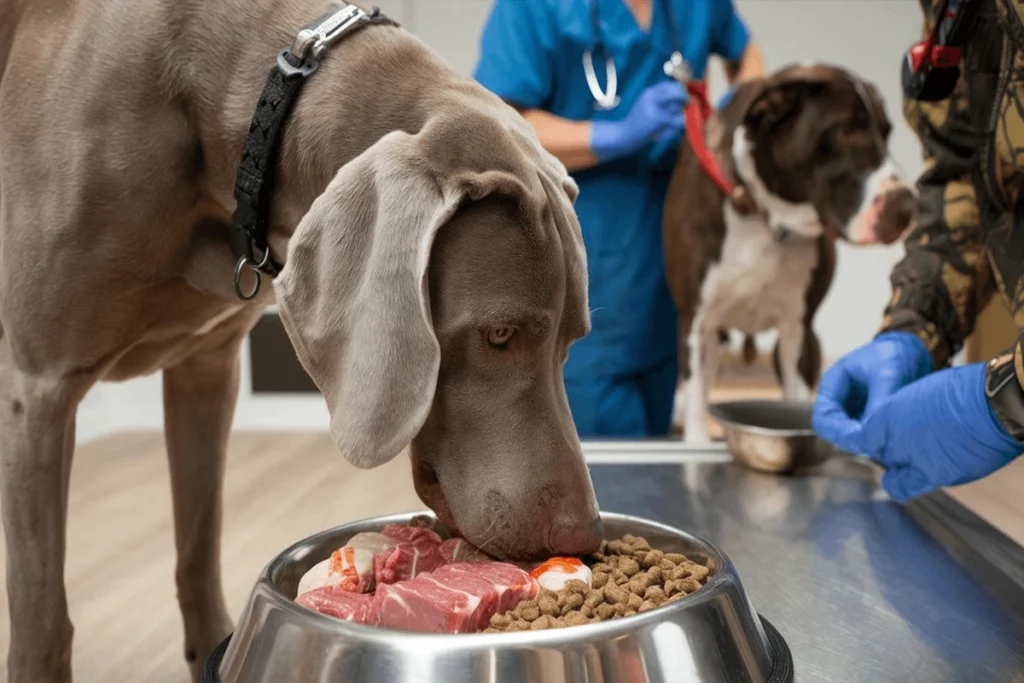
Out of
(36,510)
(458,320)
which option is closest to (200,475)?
(36,510)

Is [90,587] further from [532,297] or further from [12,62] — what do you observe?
[532,297]

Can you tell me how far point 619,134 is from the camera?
2160 millimetres

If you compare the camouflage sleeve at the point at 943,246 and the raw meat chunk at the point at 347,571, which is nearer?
the raw meat chunk at the point at 347,571

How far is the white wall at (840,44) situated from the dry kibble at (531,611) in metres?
0.95

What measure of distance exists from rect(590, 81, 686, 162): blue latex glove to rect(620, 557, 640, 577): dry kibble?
1362mm

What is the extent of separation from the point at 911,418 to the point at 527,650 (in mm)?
813

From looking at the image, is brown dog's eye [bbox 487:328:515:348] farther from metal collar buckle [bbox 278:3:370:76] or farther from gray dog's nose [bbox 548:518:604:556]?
metal collar buckle [bbox 278:3:370:76]

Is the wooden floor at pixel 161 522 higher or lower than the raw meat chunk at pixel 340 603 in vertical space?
lower

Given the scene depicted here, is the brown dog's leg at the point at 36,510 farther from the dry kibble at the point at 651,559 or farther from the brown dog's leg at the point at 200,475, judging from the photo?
the dry kibble at the point at 651,559

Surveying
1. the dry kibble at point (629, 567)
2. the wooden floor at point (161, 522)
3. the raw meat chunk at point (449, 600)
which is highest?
the raw meat chunk at point (449, 600)

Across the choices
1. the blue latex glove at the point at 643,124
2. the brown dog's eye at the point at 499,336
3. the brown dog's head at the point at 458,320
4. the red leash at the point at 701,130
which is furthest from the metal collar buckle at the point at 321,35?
the red leash at the point at 701,130

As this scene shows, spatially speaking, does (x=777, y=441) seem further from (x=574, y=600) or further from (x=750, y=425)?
(x=574, y=600)

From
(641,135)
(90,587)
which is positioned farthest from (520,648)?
(641,135)

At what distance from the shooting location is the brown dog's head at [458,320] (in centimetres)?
83
